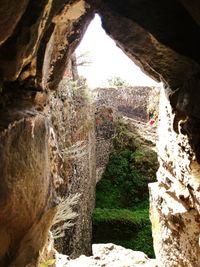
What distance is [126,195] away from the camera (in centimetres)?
1223

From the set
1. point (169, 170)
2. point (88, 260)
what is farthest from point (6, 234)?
point (88, 260)

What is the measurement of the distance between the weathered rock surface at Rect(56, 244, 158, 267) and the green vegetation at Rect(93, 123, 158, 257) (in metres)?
3.14

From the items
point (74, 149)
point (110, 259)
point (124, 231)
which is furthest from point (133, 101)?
point (110, 259)

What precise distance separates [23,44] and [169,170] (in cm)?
262

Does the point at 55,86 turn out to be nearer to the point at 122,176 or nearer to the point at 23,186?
the point at 23,186

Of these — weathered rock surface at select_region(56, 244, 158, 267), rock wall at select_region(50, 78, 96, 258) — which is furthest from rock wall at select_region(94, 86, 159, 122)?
weathered rock surface at select_region(56, 244, 158, 267)

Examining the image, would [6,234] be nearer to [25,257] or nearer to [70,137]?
[25,257]

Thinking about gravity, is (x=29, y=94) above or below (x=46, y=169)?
above

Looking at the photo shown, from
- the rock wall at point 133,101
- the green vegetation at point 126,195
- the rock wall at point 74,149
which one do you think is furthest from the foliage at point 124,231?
the rock wall at point 133,101

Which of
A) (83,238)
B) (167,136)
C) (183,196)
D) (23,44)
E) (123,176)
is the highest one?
(23,44)

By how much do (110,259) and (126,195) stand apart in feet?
Answer: 19.1

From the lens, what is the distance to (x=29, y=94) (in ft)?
9.81

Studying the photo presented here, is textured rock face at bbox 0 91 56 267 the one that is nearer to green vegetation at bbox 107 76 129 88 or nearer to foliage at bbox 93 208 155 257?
foliage at bbox 93 208 155 257

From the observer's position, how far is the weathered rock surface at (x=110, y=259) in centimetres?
594
